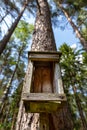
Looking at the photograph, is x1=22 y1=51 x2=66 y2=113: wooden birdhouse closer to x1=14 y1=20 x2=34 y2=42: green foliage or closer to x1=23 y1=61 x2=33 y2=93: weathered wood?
x1=23 y1=61 x2=33 y2=93: weathered wood

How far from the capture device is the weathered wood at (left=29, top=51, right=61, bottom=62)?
2.68 metres

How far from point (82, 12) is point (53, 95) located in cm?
986

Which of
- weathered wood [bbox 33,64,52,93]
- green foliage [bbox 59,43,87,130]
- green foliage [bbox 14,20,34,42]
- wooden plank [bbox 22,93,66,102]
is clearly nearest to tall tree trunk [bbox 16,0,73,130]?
weathered wood [bbox 33,64,52,93]

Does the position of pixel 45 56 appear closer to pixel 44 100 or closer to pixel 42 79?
pixel 42 79

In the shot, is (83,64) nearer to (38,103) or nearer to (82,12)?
(82,12)

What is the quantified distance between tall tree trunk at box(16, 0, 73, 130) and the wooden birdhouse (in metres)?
0.17

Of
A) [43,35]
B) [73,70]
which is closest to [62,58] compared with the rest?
[73,70]

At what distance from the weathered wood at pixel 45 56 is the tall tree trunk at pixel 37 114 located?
0.58 ft

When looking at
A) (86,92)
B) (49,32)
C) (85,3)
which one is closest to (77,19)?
(85,3)

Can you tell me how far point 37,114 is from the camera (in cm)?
314

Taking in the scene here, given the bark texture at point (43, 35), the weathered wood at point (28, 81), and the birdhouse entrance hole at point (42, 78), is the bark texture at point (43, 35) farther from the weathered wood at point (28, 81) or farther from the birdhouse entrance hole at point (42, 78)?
the weathered wood at point (28, 81)

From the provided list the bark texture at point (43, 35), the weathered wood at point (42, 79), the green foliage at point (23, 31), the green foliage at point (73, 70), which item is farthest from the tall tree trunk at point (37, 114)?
the green foliage at point (23, 31)

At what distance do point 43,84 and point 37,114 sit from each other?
0.72m

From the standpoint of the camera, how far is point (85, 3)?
398 inches
